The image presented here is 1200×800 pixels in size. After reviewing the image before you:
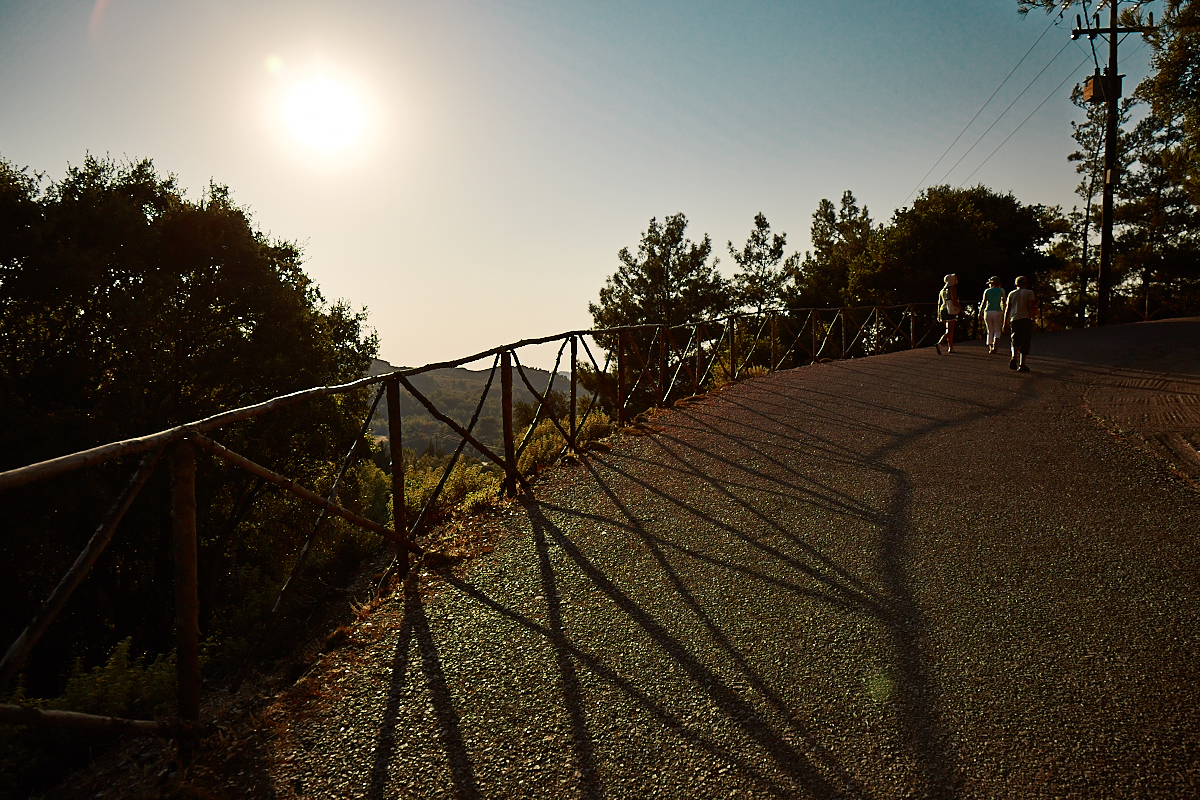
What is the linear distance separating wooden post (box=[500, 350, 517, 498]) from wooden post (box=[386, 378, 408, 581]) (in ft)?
5.21

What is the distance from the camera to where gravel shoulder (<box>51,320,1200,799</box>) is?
2711 millimetres

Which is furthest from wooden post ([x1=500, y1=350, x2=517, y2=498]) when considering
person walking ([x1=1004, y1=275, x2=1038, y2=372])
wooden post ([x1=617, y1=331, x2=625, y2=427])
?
person walking ([x1=1004, y1=275, x2=1038, y2=372])

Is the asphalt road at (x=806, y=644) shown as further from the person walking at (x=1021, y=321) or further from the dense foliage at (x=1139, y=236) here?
the dense foliage at (x=1139, y=236)

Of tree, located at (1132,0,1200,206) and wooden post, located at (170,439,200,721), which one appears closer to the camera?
wooden post, located at (170,439,200,721)

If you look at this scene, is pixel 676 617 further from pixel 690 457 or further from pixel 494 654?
pixel 690 457

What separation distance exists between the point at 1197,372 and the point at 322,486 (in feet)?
65.3

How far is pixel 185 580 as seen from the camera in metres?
3.04

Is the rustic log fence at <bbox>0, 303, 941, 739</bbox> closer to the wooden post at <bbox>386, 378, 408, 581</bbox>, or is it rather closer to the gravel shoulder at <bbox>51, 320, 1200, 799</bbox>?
the wooden post at <bbox>386, 378, 408, 581</bbox>

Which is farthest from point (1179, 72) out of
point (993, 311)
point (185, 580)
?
point (185, 580)

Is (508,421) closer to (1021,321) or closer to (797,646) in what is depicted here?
(797,646)

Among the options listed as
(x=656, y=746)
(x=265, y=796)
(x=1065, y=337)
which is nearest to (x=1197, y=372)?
(x=1065, y=337)

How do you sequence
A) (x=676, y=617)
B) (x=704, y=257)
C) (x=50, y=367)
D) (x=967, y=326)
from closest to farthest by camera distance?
(x=676, y=617) < (x=50, y=367) < (x=967, y=326) < (x=704, y=257)

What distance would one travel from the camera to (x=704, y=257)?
159 feet

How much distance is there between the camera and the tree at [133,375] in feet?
42.5
